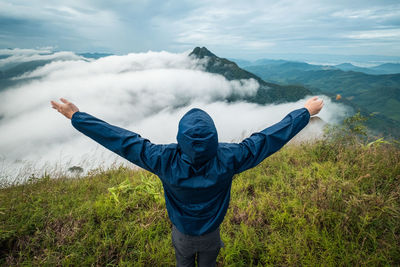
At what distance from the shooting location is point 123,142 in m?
1.64

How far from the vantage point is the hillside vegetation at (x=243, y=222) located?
8.52 feet

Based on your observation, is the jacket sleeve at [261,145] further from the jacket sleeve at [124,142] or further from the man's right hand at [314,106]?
the jacket sleeve at [124,142]

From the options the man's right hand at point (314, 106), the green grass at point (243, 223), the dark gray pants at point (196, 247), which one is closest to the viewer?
the dark gray pants at point (196, 247)

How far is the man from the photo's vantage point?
54.8 inches

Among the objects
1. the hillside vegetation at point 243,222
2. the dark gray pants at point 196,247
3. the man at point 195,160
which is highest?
the man at point 195,160

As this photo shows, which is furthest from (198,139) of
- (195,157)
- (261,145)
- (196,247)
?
(196,247)

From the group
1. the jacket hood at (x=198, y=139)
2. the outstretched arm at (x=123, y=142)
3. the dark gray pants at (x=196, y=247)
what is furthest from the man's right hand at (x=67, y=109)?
the dark gray pants at (x=196, y=247)

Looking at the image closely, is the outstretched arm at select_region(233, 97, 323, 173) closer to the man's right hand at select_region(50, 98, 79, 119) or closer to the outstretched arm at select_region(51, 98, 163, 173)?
the outstretched arm at select_region(51, 98, 163, 173)

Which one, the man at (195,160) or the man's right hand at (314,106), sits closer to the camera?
the man at (195,160)

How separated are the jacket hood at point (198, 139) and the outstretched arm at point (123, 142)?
0.34m

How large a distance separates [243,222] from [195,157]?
2469 mm

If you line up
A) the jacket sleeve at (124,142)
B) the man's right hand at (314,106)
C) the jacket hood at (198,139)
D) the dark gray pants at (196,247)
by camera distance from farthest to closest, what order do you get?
1. the man's right hand at (314,106)
2. the dark gray pants at (196,247)
3. the jacket sleeve at (124,142)
4. the jacket hood at (198,139)

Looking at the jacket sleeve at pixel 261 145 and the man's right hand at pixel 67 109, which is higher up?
the man's right hand at pixel 67 109

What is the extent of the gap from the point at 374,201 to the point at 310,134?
176 inches
